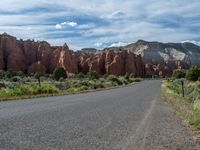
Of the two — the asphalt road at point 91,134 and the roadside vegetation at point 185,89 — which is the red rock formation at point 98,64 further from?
the asphalt road at point 91,134

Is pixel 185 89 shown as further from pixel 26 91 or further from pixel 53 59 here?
pixel 53 59

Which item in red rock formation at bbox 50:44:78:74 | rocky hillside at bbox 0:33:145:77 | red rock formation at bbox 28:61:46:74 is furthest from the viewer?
red rock formation at bbox 50:44:78:74

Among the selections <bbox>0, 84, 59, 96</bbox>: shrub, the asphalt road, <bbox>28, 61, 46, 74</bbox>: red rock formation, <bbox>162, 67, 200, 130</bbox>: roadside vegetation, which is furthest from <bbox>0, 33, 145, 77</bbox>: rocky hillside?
the asphalt road

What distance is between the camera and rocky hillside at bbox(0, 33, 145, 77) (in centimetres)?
12631

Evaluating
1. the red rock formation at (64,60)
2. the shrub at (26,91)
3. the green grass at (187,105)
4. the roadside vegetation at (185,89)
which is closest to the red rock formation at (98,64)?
Answer: the red rock formation at (64,60)

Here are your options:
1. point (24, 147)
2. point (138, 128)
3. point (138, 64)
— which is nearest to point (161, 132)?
point (138, 128)

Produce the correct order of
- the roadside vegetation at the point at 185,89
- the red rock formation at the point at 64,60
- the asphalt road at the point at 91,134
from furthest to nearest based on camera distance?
1. the red rock formation at the point at 64,60
2. the roadside vegetation at the point at 185,89
3. the asphalt road at the point at 91,134

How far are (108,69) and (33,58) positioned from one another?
31.5m

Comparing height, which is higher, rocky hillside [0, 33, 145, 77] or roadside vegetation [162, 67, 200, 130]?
rocky hillside [0, 33, 145, 77]

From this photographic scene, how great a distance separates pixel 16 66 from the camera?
125m

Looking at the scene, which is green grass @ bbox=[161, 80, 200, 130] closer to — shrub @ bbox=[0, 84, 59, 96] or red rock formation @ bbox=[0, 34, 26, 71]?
shrub @ bbox=[0, 84, 59, 96]

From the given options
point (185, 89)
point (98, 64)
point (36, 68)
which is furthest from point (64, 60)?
point (185, 89)

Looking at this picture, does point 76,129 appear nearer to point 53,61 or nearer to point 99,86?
point 99,86

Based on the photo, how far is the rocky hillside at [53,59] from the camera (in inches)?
4973
